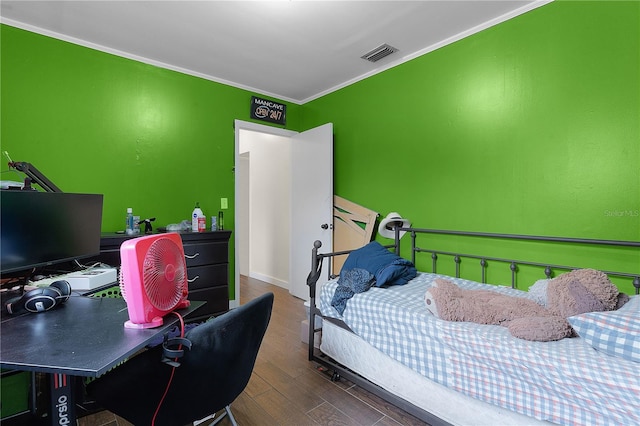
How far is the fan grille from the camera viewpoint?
1.01 m

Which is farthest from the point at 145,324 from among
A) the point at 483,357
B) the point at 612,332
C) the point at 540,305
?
the point at 540,305

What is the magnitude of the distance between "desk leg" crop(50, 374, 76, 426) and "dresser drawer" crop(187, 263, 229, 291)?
1.71 m

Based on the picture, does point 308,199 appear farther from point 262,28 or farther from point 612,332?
point 612,332

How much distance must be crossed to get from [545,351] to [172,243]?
150cm

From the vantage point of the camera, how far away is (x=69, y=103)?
98.0 inches


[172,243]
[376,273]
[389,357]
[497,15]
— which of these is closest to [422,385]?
[389,357]

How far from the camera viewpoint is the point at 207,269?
2814 mm

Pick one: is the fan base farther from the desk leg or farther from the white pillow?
the white pillow

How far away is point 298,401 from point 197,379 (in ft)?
3.13

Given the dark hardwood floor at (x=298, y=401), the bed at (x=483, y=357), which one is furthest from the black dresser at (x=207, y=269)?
the bed at (x=483, y=357)

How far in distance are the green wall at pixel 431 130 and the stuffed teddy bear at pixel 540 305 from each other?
0.49m

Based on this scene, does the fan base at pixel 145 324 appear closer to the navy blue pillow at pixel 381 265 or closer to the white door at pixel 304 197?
the navy blue pillow at pixel 381 265

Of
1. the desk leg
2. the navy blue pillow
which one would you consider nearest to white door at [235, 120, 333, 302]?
the navy blue pillow

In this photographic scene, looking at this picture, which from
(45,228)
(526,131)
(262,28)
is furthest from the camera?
(262,28)
